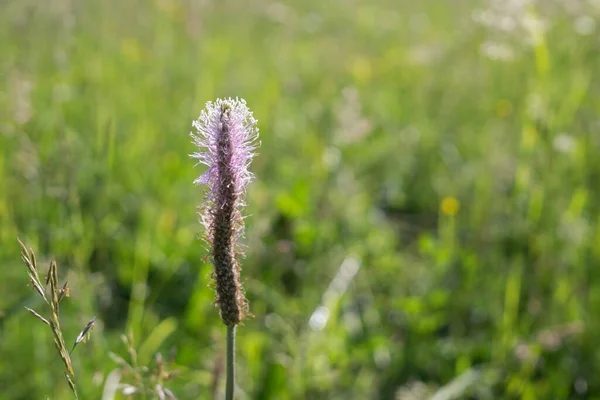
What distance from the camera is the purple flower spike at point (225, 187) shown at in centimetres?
85

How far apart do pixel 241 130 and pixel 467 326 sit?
2099 mm

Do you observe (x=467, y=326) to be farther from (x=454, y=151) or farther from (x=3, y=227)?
(x=3, y=227)

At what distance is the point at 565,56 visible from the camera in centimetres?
316

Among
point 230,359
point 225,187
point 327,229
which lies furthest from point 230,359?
point 327,229

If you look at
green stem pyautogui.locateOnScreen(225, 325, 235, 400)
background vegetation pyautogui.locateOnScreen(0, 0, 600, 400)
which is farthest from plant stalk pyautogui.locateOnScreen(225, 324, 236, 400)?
background vegetation pyautogui.locateOnScreen(0, 0, 600, 400)

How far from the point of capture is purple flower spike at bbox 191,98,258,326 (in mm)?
850

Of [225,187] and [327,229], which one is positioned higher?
[225,187]

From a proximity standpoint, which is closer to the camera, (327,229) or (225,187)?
(225,187)

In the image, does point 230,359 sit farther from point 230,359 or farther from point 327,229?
point 327,229

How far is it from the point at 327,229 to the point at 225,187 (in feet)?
6.86

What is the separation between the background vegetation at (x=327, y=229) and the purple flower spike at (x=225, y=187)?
2.25 ft

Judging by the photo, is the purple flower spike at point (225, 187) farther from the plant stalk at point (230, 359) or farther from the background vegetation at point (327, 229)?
the background vegetation at point (327, 229)

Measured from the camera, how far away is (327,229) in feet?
9.62

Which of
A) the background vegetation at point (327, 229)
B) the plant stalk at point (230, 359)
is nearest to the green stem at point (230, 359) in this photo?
the plant stalk at point (230, 359)
